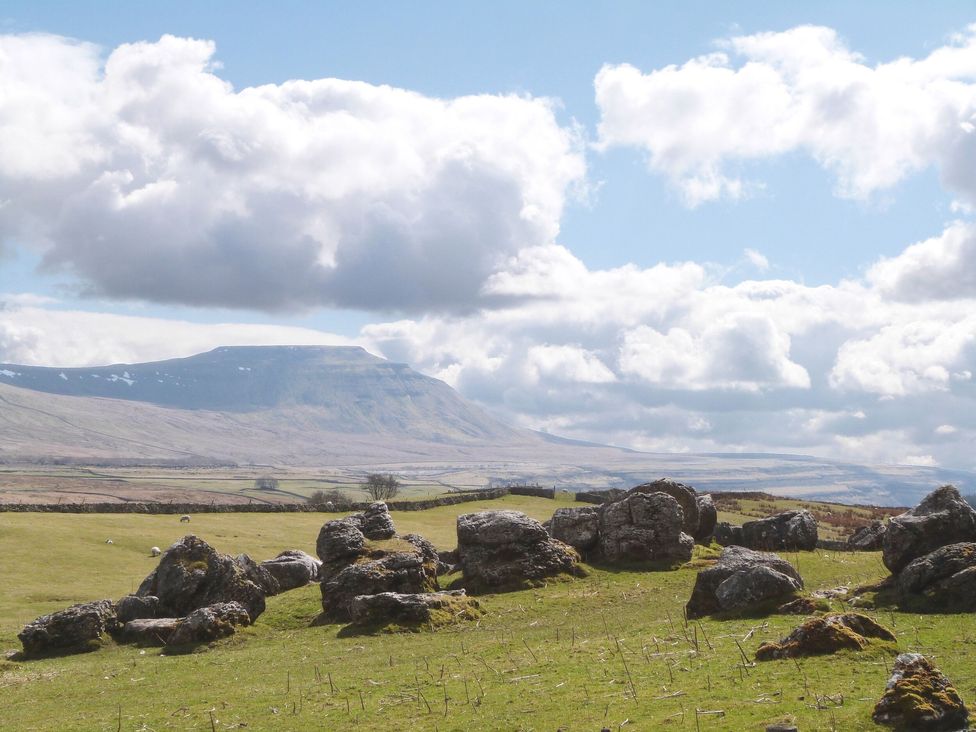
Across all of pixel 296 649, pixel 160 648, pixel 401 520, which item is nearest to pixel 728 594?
pixel 296 649

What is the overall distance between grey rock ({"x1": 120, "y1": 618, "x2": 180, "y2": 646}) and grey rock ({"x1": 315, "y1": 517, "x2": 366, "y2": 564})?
8.70m

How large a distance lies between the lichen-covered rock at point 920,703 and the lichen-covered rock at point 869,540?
156 ft

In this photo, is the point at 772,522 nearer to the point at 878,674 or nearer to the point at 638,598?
the point at 638,598

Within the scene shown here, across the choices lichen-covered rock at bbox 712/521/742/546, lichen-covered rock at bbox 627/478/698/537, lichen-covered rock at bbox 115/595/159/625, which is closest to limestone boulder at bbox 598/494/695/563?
lichen-covered rock at bbox 627/478/698/537

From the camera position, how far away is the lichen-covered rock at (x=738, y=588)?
3275cm

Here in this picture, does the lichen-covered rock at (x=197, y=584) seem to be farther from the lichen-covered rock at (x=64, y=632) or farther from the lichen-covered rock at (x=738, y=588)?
the lichen-covered rock at (x=738, y=588)

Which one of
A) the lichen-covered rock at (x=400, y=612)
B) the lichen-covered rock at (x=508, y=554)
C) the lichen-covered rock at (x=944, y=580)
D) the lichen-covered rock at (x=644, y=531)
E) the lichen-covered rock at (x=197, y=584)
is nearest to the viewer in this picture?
the lichen-covered rock at (x=944, y=580)

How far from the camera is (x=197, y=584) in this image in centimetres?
4556

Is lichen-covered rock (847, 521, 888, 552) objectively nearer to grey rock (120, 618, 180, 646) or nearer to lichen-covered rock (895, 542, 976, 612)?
lichen-covered rock (895, 542, 976, 612)

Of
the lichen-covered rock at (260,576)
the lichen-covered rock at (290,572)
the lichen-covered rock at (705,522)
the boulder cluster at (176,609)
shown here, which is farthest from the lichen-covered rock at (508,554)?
the lichen-covered rock at (705,522)

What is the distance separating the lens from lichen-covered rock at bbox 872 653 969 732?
1722 cm

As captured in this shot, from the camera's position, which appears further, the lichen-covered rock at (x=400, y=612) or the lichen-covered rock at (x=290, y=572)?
the lichen-covered rock at (x=290, y=572)

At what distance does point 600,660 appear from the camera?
2722 centimetres

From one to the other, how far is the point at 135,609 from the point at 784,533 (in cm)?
4109
